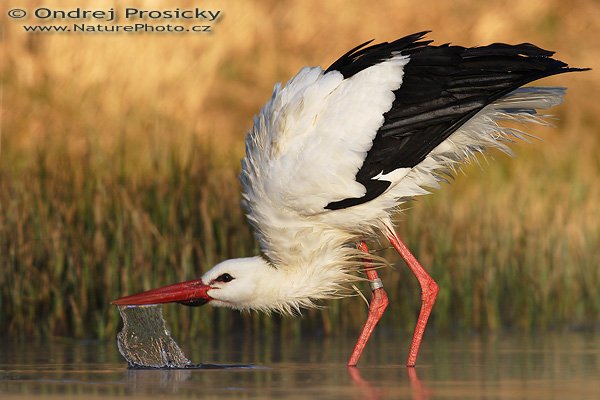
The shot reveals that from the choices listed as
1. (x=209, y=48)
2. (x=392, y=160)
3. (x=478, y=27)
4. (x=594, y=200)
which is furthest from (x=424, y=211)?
(x=478, y=27)

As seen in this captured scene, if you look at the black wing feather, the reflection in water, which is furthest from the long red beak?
the reflection in water

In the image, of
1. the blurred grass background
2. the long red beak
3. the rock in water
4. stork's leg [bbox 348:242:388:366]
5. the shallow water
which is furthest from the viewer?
the blurred grass background

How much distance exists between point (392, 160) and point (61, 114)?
6.56 metres

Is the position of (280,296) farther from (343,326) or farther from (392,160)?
(343,326)

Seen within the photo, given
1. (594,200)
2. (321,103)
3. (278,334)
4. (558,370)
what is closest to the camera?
(558,370)

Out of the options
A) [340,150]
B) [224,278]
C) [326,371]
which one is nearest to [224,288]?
[224,278]

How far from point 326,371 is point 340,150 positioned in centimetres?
137

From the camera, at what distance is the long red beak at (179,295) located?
28.6ft

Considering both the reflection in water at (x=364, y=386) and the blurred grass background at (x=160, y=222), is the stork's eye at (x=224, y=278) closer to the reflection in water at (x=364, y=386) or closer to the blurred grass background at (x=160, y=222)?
the reflection in water at (x=364, y=386)

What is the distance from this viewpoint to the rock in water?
8.59 m

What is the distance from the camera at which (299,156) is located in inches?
338

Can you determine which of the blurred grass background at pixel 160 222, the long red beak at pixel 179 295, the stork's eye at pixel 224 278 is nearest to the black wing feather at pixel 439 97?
the stork's eye at pixel 224 278

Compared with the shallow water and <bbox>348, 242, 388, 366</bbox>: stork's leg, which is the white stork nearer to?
<bbox>348, 242, 388, 366</bbox>: stork's leg

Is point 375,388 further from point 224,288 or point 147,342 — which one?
point 147,342
